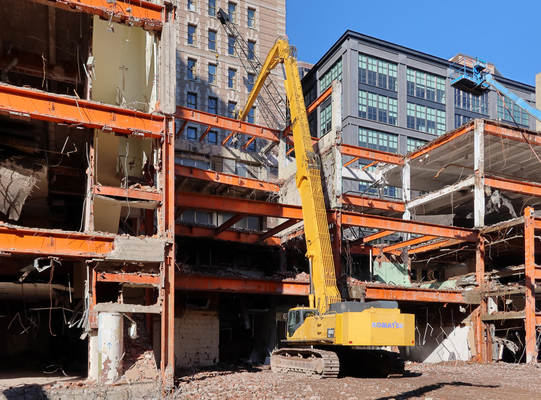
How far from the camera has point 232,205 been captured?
81.8ft

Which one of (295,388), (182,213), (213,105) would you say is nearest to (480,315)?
(295,388)

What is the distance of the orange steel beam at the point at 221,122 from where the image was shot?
29.9m

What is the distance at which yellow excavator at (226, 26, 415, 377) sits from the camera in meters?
17.3

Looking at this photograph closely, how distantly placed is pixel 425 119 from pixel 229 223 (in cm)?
3482

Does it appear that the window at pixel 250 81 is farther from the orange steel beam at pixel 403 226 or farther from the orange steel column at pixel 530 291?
the orange steel column at pixel 530 291

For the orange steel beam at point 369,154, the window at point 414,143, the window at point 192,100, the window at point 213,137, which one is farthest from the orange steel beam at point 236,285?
the window at point 414,143

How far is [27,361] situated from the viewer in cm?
→ 2483

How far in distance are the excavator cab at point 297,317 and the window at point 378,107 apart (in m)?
34.9

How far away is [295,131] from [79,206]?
41.2ft

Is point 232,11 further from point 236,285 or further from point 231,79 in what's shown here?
point 236,285

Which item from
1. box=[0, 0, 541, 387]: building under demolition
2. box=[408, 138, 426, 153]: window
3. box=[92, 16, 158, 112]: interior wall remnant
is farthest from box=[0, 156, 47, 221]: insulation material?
box=[408, 138, 426, 153]: window

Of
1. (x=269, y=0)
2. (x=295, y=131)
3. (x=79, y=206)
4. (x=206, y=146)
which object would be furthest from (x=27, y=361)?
(x=269, y=0)

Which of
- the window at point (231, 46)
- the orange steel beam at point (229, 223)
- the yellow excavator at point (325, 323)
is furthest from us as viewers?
the window at point (231, 46)

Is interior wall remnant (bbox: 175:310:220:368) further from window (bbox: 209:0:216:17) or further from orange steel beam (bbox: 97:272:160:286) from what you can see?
window (bbox: 209:0:216:17)
